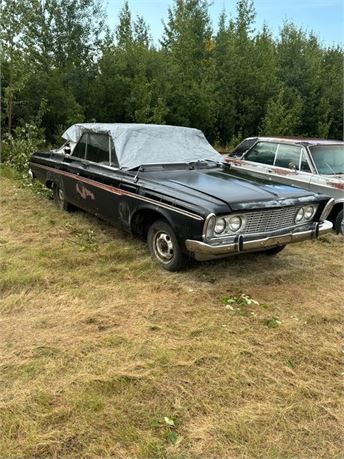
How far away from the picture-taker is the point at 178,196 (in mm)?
4582

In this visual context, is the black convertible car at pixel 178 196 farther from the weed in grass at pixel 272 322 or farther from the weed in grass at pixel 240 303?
the weed in grass at pixel 272 322

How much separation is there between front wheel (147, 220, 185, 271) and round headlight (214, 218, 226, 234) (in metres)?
0.49

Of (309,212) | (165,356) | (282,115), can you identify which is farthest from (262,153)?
(282,115)

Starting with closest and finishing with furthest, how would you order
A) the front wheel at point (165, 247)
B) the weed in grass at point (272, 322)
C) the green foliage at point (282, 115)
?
the weed in grass at point (272, 322)
the front wheel at point (165, 247)
the green foliage at point (282, 115)

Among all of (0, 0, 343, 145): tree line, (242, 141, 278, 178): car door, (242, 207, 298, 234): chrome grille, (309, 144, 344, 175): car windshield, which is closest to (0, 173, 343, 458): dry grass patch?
(242, 207, 298, 234): chrome grille

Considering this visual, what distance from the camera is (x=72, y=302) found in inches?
163

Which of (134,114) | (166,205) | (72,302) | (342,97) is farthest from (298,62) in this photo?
(72,302)

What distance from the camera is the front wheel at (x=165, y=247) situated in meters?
4.71

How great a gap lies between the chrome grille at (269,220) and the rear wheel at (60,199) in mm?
3577

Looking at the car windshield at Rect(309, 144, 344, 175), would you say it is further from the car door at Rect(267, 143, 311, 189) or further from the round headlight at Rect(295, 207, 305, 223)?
the round headlight at Rect(295, 207, 305, 223)

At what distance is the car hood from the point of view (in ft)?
14.8

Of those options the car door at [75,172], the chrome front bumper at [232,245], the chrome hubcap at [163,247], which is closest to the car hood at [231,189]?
the chrome front bumper at [232,245]

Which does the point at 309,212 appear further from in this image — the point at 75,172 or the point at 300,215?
the point at 75,172

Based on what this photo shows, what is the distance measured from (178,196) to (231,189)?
0.64 m
